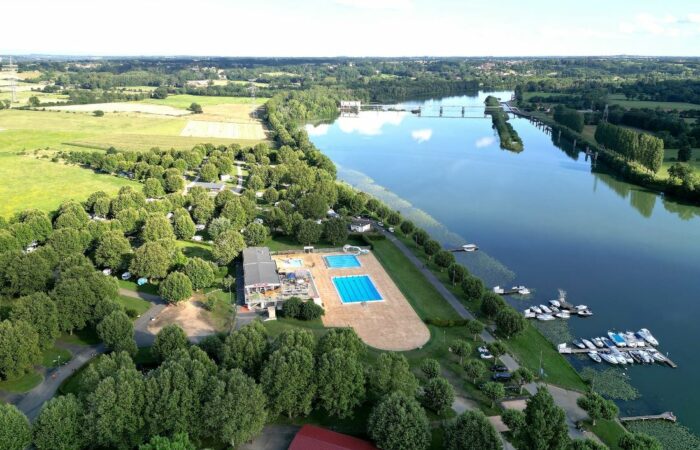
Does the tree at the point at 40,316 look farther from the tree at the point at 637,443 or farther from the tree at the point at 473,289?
the tree at the point at 637,443

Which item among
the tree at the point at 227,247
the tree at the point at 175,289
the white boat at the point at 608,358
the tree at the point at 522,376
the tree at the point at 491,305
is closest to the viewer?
the tree at the point at 522,376

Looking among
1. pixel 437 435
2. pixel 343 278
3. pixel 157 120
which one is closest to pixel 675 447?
pixel 437 435

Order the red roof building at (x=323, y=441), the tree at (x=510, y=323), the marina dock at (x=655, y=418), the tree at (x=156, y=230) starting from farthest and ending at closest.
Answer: the tree at (x=156, y=230) → the tree at (x=510, y=323) → the marina dock at (x=655, y=418) → the red roof building at (x=323, y=441)

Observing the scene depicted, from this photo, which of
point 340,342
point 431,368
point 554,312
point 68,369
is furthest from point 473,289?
point 68,369

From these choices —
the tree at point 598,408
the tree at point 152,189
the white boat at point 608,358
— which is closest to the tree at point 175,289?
the tree at point 598,408

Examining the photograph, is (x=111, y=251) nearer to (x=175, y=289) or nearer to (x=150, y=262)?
(x=150, y=262)

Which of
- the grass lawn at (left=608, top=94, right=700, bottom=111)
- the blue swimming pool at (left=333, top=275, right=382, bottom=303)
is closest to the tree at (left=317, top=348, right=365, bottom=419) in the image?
the blue swimming pool at (left=333, top=275, right=382, bottom=303)
